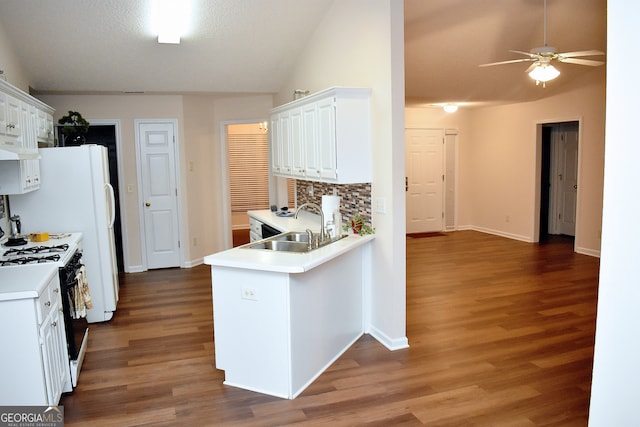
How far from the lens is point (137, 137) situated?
22.4 ft

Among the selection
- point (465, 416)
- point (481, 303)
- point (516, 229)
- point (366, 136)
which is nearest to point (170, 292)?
point (366, 136)

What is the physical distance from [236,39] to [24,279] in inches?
139

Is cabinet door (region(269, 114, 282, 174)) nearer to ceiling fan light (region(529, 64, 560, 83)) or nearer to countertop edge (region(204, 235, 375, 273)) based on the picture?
countertop edge (region(204, 235, 375, 273))

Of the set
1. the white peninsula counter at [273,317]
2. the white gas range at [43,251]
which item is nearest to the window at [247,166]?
the white gas range at [43,251]

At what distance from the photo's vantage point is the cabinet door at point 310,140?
4.57 metres

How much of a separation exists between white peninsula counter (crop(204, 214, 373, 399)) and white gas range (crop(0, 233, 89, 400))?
3.32 ft

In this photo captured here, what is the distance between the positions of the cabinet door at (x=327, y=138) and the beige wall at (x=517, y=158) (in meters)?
4.76

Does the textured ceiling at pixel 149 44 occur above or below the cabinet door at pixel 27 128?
above

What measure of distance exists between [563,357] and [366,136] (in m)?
2.31

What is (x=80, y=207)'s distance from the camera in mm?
4824

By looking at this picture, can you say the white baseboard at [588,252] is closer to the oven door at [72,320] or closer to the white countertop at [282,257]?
the white countertop at [282,257]

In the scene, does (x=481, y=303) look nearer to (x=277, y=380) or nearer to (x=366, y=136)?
(x=366, y=136)

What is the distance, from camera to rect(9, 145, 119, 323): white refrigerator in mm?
4723

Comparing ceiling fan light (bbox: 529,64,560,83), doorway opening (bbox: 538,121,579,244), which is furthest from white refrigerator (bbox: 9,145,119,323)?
doorway opening (bbox: 538,121,579,244)
